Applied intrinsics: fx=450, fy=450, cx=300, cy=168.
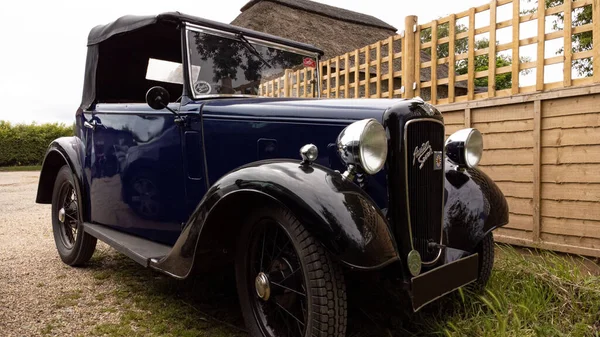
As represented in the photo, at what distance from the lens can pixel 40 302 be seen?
3010 millimetres

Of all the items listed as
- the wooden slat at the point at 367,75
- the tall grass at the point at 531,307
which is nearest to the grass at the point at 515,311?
the tall grass at the point at 531,307

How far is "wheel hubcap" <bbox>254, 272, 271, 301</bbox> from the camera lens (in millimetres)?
2115

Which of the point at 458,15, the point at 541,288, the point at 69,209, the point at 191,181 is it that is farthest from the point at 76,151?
the point at 458,15

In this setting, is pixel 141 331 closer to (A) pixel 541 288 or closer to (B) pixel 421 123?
(B) pixel 421 123

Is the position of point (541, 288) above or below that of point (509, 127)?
below

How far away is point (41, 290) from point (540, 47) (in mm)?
4484

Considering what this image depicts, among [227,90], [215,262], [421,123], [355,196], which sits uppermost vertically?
[227,90]

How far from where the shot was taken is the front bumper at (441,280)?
1949mm

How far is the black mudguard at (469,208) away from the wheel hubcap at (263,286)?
1.06 meters

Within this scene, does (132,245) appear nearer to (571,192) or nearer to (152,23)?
(152,23)

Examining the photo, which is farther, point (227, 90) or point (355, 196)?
point (227, 90)

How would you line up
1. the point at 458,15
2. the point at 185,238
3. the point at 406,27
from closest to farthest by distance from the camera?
Answer: the point at 185,238 < the point at 458,15 < the point at 406,27

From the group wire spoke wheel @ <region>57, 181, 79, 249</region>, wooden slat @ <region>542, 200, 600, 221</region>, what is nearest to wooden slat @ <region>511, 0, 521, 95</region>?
wooden slat @ <region>542, 200, 600, 221</region>

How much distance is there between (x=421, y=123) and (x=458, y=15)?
9.74 ft
